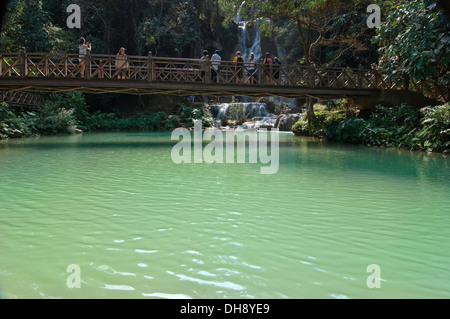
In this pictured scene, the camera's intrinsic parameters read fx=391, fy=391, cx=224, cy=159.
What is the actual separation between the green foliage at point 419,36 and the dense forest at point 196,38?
0.03 meters

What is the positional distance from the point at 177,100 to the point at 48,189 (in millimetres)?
30155

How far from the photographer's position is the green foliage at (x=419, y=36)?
13.6 m

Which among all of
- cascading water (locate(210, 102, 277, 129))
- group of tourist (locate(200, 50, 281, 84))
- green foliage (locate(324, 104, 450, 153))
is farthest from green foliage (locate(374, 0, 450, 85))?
cascading water (locate(210, 102, 277, 129))

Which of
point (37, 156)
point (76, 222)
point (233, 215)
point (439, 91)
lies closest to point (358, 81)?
point (439, 91)

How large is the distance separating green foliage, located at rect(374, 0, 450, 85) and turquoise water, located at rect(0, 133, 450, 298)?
775cm

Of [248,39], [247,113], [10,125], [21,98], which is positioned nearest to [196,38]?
[248,39]

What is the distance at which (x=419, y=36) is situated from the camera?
14.2 metres

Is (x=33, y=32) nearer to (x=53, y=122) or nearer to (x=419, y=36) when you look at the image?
(x=53, y=122)

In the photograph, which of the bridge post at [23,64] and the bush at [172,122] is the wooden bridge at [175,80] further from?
the bush at [172,122]

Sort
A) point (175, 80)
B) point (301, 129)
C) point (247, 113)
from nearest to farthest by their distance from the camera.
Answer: point (175, 80), point (301, 129), point (247, 113)

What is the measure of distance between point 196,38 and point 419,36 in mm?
23819

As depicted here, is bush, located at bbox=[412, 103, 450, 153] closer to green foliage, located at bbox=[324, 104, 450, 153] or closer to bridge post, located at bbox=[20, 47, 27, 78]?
green foliage, located at bbox=[324, 104, 450, 153]

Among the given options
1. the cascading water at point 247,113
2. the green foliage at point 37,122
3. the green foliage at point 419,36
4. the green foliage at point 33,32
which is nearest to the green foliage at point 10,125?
the green foliage at point 37,122

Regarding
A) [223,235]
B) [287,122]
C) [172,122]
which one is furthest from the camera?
[172,122]
